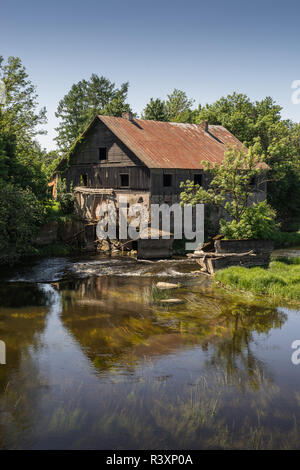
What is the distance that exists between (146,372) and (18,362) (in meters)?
3.53

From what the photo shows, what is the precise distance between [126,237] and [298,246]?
13.1 m

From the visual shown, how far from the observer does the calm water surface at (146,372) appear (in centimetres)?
744

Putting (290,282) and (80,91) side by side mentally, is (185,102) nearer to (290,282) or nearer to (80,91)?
(80,91)

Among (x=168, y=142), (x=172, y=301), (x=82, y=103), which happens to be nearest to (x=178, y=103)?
(x=82, y=103)

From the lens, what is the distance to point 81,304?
1598cm

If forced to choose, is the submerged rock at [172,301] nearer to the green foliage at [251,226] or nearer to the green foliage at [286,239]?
the green foliage at [251,226]

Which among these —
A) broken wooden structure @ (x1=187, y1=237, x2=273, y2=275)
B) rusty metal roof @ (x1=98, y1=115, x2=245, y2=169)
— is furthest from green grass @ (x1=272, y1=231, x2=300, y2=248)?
broken wooden structure @ (x1=187, y1=237, x2=273, y2=275)

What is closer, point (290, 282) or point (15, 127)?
point (290, 282)

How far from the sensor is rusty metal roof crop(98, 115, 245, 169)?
28281 millimetres

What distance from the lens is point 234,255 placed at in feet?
64.5

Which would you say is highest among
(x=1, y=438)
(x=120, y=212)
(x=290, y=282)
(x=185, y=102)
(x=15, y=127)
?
(x=185, y=102)

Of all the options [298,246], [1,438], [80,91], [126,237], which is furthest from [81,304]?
[80,91]

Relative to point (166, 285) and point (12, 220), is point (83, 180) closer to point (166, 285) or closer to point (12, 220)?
point (12, 220)

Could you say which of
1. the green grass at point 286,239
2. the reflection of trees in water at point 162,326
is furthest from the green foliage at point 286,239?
the reflection of trees in water at point 162,326
